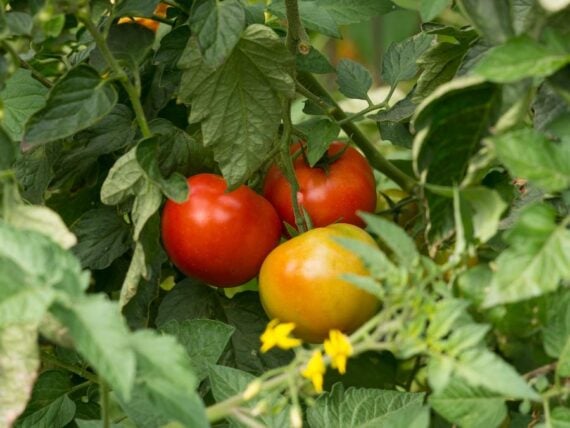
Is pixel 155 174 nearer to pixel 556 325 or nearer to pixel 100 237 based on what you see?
pixel 100 237

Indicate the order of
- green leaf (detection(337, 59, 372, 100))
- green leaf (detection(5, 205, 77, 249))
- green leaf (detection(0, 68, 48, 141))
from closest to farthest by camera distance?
1. green leaf (detection(5, 205, 77, 249))
2. green leaf (detection(0, 68, 48, 141))
3. green leaf (detection(337, 59, 372, 100))

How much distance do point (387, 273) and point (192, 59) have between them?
32 centimetres

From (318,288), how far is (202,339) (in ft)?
0.32

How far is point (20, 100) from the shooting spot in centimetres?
96

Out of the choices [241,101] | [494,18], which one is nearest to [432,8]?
[494,18]

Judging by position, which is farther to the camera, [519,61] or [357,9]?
[357,9]

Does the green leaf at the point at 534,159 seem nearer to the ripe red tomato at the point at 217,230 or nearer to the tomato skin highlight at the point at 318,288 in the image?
the tomato skin highlight at the point at 318,288

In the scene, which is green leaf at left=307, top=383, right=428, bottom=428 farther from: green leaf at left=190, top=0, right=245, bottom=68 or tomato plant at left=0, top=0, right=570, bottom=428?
green leaf at left=190, top=0, right=245, bottom=68

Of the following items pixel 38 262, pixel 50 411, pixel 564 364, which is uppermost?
pixel 38 262

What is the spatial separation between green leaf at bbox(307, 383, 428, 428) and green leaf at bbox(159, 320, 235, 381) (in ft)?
0.28

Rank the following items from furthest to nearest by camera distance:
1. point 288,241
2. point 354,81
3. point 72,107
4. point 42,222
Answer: point 354,81 < point 288,241 < point 72,107 < point 42,222

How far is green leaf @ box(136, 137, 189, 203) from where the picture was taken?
0.77 m

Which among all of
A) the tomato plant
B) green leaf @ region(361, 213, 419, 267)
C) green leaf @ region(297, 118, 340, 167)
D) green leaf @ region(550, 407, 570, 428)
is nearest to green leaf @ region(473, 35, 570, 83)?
the tomato plant

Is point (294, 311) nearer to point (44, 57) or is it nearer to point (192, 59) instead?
point (192, 59)
